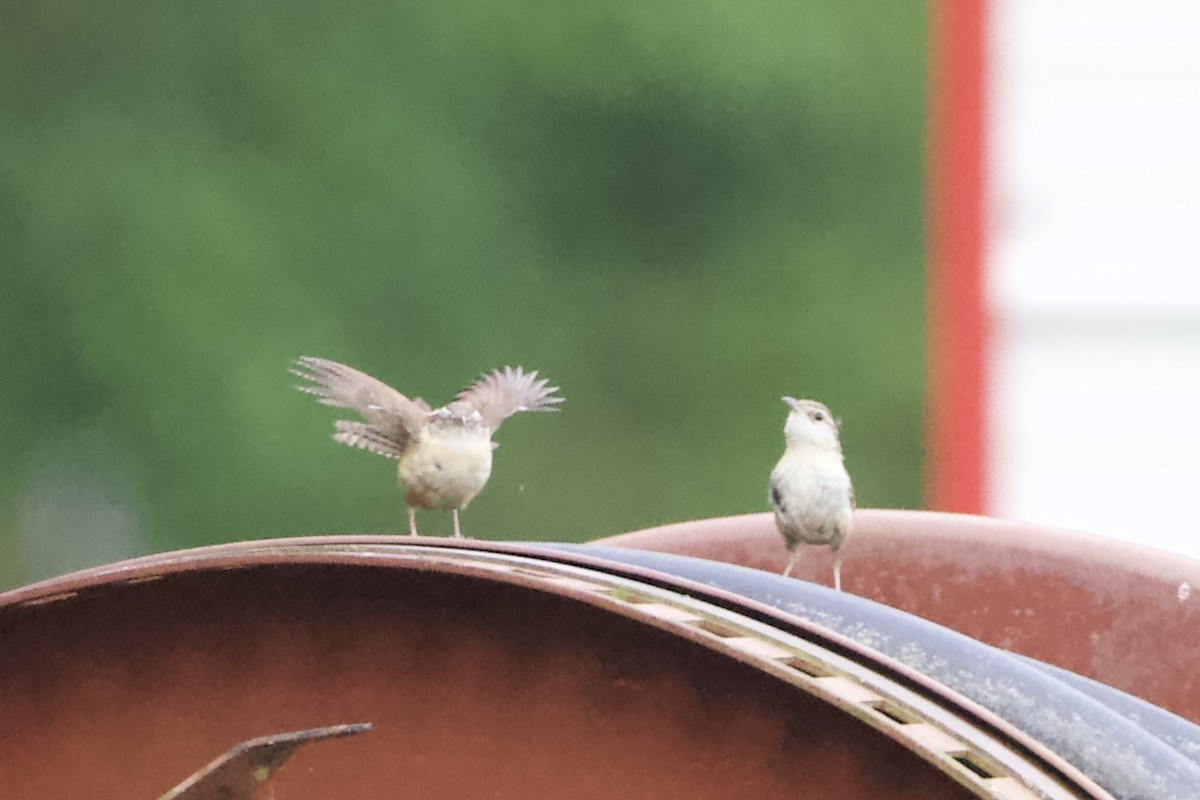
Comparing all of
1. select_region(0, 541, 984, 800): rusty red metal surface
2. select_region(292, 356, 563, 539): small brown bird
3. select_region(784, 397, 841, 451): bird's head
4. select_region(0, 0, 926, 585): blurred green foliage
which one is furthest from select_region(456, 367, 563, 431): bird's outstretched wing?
select_region(0, 0, 926, 585): blurred green foliage

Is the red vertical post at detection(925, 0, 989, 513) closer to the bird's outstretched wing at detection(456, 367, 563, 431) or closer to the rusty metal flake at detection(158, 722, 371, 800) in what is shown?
the bird's outstretched wing at detection(456, 367, 563, 431)

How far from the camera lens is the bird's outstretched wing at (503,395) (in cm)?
141

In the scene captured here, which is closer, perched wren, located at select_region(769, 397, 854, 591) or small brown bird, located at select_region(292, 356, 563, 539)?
perched wren, located at select_region(769, 397, 854, 591)

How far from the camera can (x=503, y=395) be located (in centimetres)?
144

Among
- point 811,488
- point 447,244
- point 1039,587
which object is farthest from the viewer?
point 447,244

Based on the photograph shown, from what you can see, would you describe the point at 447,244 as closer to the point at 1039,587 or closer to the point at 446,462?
the point at 446,462

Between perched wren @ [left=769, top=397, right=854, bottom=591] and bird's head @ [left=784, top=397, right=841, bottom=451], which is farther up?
bird's head @ [left=784, top=397, right=841, bottom=451]

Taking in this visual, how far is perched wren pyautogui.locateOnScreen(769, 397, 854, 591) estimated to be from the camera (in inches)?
46.5

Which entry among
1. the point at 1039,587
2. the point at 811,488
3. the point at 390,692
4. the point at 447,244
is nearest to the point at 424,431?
the point at 811,488

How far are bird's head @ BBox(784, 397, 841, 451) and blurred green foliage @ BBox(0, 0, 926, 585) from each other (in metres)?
1.33

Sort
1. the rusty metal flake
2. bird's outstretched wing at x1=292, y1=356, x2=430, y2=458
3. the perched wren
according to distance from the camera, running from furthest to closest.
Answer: bird's outstretched wing at x1=292, y1=356, x2=430, y2=458, the perched wren, the rusty metal flake

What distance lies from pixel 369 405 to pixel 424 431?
0.05 meters

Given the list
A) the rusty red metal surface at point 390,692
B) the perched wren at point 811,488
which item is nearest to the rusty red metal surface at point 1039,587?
the perched wren at point 811,488

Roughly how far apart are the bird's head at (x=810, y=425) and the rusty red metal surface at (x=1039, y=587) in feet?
0.59
